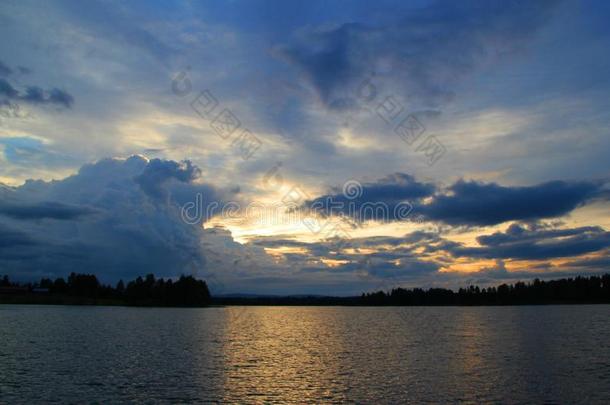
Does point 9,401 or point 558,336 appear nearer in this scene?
point 9,401

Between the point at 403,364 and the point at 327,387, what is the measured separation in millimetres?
18567

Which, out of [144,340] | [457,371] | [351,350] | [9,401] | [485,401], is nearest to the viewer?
[9,401]

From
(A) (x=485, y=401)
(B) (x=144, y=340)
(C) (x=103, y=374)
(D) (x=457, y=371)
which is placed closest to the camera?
(A) (x=485, y=401)

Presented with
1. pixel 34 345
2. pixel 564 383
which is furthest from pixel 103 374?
pixel 564 383

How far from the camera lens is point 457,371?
58.6 meters

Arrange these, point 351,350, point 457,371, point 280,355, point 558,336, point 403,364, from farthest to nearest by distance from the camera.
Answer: point 558,336, point 351,350, point 280,355, point 403,364, point 457,371

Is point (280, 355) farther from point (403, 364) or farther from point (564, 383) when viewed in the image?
point (564, 383)

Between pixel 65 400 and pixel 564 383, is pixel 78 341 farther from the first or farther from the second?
pixel 564 383

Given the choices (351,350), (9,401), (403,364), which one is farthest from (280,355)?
(9,401)

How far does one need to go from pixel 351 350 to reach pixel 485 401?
40.1m

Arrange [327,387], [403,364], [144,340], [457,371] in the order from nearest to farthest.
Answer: [327,387] < [457,371] < [403,364] < [144,340]

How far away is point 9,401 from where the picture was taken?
134 feet

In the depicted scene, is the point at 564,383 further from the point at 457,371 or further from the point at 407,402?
the point at 407,402

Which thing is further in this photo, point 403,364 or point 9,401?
point 403,364
